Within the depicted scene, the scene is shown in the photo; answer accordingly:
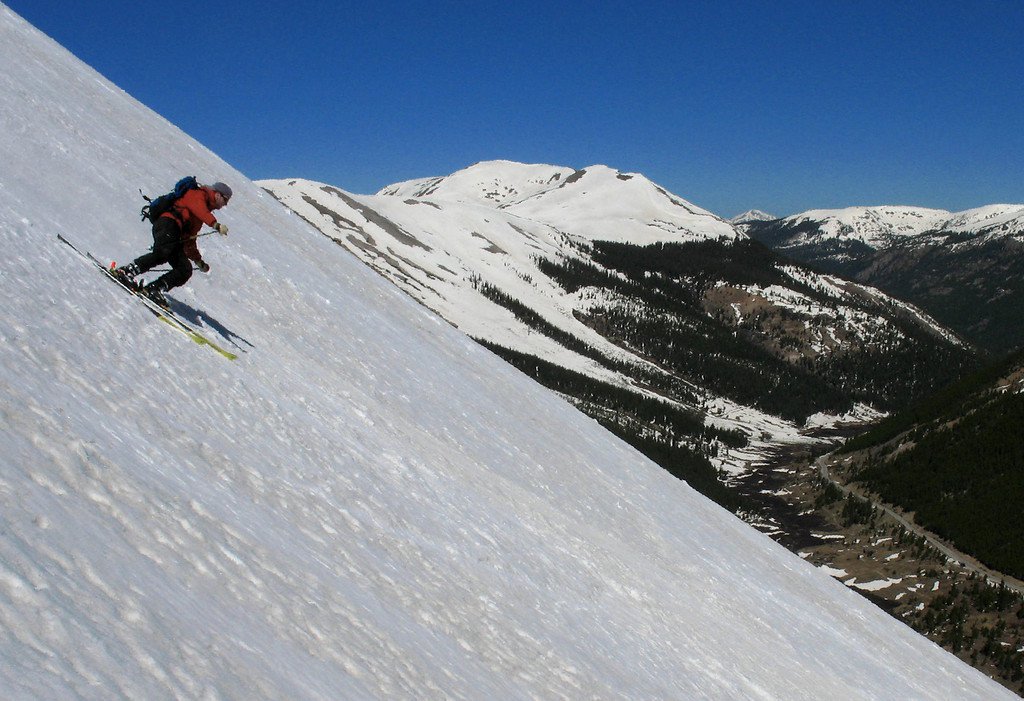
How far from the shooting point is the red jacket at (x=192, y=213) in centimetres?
1209

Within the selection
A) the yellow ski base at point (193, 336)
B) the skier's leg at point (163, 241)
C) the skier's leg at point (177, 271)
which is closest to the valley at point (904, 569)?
the yellow ski base at point (193, 336)

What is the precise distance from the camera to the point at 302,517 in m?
7.62

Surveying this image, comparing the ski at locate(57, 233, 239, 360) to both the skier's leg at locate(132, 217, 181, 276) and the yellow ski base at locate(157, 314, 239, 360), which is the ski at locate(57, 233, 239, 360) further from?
the skier's leg at locate(132, 217, 181, 276)

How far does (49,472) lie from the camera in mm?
5219

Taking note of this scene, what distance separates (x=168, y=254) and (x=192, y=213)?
0.77 m

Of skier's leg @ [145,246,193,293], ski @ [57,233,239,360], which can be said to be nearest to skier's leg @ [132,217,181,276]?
skier's leg @ [145,246,193,293]

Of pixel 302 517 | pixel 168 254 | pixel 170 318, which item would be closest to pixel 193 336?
pixel 170 318

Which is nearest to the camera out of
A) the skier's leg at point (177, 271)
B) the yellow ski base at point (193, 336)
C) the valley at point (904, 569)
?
the yellow ski base at point (193, 336)

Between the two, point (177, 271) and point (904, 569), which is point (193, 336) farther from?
point (904, 569)

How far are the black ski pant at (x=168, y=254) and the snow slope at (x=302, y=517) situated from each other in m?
0.69

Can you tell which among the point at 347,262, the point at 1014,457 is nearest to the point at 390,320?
the point at 347,262

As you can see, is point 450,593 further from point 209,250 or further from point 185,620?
point 209,250

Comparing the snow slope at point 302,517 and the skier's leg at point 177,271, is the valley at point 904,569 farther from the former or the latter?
the skier's leg at point 177,271

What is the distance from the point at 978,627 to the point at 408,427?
170ft
